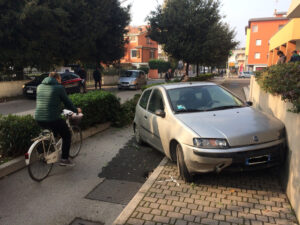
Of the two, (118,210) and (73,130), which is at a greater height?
(73,130)

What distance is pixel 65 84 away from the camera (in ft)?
55.1

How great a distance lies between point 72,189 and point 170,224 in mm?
1900

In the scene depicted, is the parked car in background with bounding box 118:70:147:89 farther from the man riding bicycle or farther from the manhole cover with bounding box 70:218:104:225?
the manhole cover with bounding box 70:218:104:225

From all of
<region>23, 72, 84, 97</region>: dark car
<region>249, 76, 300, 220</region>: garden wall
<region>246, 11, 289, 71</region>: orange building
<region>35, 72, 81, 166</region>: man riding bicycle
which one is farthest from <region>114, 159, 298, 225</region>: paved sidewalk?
<region>246, 11, 289, 71</region>: orange building

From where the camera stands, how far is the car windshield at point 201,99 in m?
4.83

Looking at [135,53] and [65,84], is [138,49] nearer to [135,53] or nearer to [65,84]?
[135,53]

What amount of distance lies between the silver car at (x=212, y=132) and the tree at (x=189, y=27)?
55.7 ft

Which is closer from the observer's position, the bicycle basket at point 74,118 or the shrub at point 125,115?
the bicycle basket at point 74,118

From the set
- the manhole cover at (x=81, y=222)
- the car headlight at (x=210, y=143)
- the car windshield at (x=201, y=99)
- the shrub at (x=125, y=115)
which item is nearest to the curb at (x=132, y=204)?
the manhole cover at (x=81, y=222)

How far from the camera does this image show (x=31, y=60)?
643 inches

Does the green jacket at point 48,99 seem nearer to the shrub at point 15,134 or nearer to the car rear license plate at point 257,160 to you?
the shrub at point 15,134

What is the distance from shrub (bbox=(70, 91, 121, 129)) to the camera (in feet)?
23.5

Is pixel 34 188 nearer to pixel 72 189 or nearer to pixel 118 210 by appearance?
pixel 72 189

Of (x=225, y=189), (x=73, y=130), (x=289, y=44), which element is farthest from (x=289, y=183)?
(x=289, y=44)
